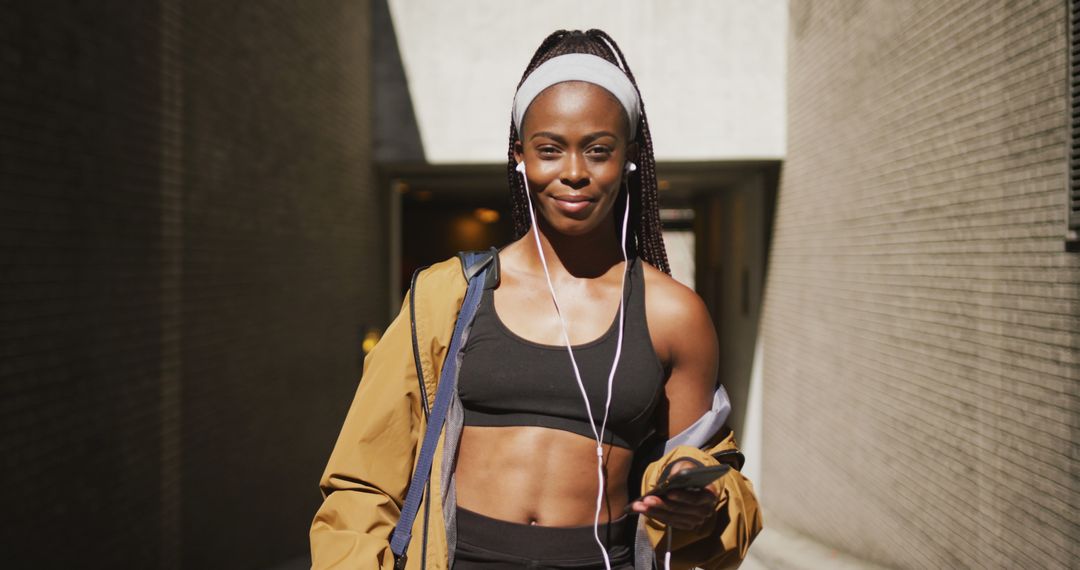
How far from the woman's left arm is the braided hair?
24 centimetres

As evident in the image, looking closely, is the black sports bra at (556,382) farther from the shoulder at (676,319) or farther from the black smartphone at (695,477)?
the black smartphone at (695,477)

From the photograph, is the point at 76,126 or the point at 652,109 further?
the point at 652,109

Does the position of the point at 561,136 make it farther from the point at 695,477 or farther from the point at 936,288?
the point at 936,288

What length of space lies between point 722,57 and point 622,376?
773 centimetres

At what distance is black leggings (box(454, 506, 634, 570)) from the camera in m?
1.81

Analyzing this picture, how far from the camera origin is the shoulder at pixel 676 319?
Result: 6.37 ft

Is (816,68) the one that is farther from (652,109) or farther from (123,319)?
(123,319)

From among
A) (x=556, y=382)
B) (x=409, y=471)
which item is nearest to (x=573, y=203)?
(x=556, y=382)

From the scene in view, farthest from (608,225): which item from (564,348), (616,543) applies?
(616,543)

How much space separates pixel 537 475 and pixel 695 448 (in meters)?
0.34

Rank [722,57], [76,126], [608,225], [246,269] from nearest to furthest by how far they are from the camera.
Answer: [608,225] < [76,126] < [246,269] < [722,57]

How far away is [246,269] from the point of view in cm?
622

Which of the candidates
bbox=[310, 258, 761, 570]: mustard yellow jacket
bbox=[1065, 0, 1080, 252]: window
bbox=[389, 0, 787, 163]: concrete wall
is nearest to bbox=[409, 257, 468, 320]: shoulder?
bbox=[310, 258, 761, 570]: mustard yellow jacket

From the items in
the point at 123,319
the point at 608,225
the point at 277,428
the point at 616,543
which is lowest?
the point at 277,428
